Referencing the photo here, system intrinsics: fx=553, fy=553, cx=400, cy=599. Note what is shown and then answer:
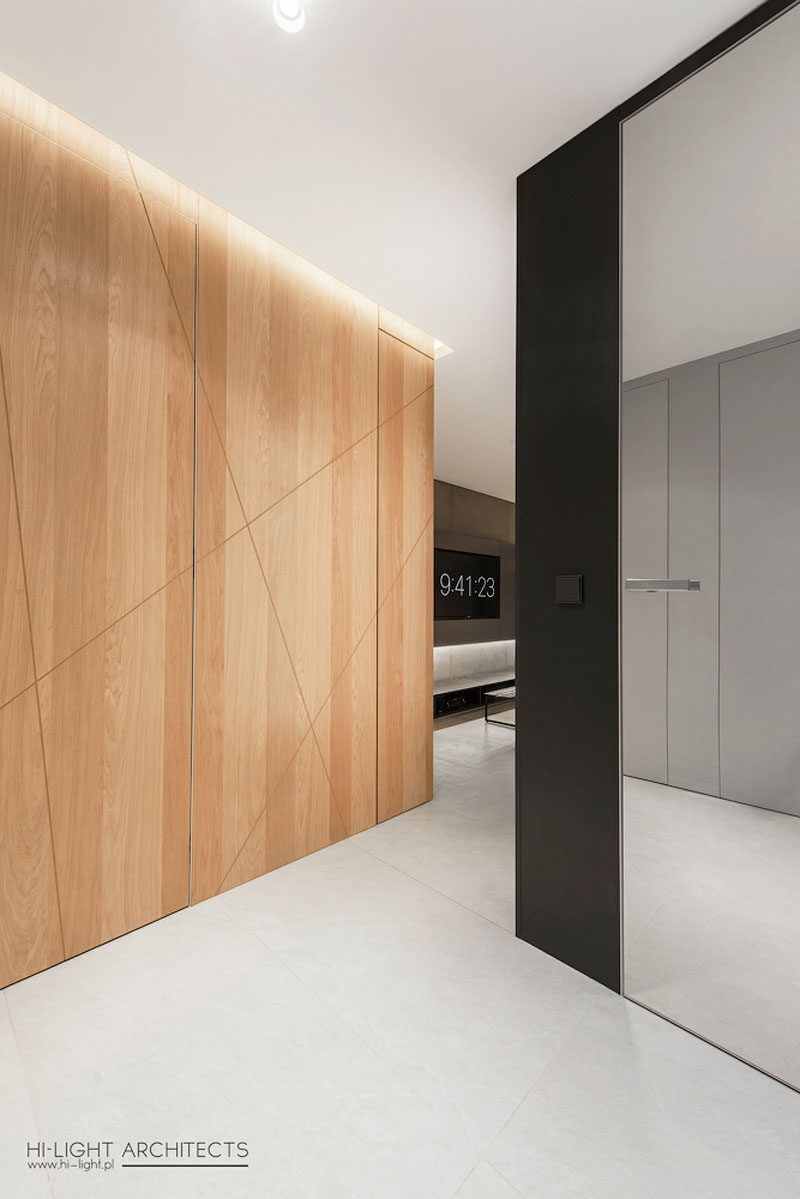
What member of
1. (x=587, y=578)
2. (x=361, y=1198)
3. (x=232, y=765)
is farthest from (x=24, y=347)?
(x=361, y=1198)

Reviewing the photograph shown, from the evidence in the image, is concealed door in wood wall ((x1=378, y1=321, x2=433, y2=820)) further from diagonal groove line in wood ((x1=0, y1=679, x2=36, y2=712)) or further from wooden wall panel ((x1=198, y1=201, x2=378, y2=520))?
diagonal groove line in wood ((x1=0, y1=679, x2=36, y2=712))

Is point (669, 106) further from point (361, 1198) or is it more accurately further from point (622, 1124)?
point (361, 1198)

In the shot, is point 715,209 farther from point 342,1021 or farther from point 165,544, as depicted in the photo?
point 342,1021

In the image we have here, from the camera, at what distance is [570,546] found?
1954 mm

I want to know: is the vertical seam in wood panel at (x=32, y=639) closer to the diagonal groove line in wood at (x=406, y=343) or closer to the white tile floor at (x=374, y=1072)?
the white tile floor at (x=374, y=1072)

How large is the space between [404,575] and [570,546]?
4.72 feet

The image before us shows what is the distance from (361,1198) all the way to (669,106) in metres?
2.93

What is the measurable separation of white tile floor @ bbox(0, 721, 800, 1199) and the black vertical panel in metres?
0.31

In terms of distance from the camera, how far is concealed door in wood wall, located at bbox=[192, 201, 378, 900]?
234cm

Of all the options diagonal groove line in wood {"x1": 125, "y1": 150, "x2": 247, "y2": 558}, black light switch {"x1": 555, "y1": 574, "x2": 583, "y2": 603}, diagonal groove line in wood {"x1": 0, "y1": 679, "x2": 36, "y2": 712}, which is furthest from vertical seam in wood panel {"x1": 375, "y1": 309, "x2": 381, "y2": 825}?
diagonal groove line in wood {"x1": 0, "y1": 679, "x2": 36, "y2": 712}

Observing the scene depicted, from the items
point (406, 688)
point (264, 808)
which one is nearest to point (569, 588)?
point (406, 688)

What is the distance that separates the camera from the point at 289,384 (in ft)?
8.61

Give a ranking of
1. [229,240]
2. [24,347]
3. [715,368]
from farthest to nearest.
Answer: [229,240] < [24,347] < [715,368]

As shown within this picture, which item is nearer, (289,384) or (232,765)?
(232,765)
